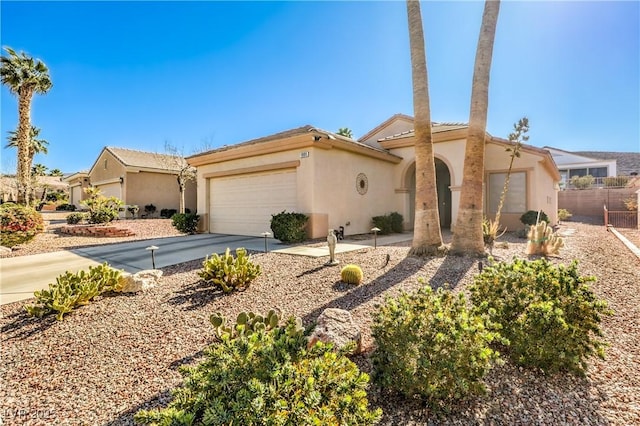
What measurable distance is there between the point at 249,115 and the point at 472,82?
48.6 ft

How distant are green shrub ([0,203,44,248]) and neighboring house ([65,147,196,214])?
13.4 meters

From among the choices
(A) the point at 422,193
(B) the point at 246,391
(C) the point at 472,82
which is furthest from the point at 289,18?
(B) the point at 246,391

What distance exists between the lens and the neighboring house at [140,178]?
78.4 feet

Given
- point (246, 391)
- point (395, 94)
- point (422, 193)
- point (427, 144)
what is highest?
point (395, 94)

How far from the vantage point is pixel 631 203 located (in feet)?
74.9

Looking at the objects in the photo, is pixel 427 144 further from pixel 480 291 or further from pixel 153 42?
pixel 153 42

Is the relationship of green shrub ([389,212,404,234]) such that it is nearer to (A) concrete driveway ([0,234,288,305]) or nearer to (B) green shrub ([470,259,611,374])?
(A) concrete driveway ([0,234,288,305])

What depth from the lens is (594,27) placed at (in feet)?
33.0

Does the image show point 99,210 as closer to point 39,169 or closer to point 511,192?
point 511,192

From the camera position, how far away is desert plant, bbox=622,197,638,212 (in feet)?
72.5

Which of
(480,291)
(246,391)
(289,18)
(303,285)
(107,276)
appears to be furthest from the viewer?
(289,18)

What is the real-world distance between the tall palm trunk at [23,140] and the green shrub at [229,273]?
749 inches

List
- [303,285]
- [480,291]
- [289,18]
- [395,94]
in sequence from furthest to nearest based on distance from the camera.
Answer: [395,94] < [289,18] < [303,285] < [480,291]

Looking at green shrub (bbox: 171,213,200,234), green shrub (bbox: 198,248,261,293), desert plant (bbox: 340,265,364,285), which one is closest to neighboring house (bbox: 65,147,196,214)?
green shrub (bbox: 171,213,200,234)
